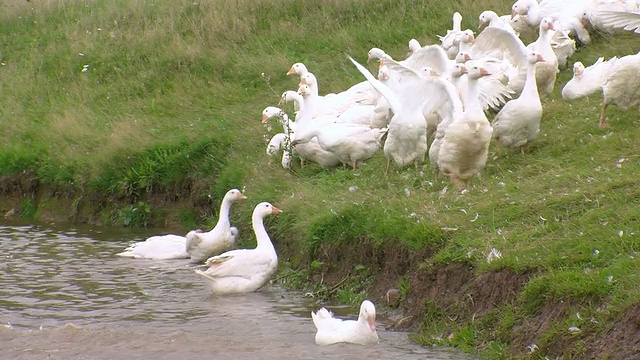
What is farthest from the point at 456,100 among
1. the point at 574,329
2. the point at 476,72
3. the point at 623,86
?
the point at 574,329

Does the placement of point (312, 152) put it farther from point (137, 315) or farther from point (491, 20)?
point (137, 315)

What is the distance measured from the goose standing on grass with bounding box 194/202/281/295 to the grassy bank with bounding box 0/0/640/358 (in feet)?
1.21

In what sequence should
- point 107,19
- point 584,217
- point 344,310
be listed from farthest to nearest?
point 107,19 → point 344,310 → point 584,217

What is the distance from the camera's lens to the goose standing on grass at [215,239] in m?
12.1

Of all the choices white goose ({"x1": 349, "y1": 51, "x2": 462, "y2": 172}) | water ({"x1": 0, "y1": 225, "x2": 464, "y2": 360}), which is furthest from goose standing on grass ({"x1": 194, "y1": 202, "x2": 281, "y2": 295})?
white goose ({"x1": 349, "y1": 51, "x2": 462, "y2": 172})

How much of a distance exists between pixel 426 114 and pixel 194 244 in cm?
289

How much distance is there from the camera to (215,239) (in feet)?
39.8

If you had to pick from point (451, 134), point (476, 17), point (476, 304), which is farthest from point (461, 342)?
point (476, 17)

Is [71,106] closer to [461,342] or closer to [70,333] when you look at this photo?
[70,333]

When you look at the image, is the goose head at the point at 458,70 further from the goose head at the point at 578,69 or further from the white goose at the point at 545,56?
the goose head at the point at 578,69

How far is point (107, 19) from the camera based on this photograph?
20641 mm

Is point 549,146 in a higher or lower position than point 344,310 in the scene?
higher

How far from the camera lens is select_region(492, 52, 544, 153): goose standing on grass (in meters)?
11.1

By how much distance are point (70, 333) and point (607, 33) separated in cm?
966
